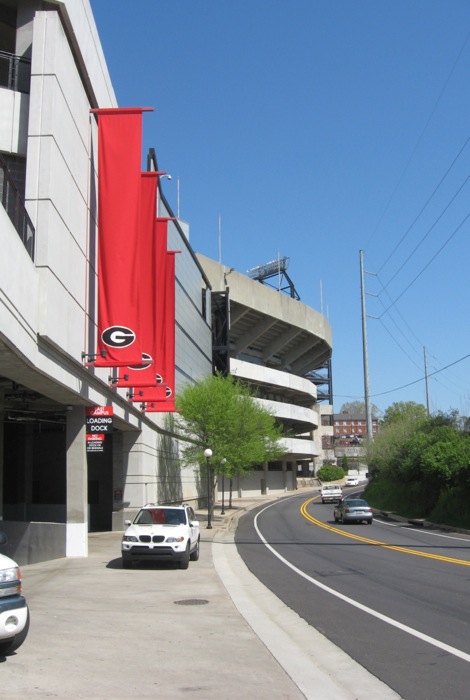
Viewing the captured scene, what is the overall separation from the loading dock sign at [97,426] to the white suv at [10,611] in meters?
14.4

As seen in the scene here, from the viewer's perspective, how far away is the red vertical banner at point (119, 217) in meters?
19.9

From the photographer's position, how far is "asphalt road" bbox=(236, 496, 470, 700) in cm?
752

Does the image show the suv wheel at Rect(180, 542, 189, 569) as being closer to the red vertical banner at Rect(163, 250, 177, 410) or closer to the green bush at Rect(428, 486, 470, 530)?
the red vertical banner at Rect(163, 250, 177, 410)

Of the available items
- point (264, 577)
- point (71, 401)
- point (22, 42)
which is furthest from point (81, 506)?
point (22, 42)

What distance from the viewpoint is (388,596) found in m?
13.0

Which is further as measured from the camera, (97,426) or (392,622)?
(97,426)

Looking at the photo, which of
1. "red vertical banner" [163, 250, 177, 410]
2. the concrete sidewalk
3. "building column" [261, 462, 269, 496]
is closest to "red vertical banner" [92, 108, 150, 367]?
the concrete sidewalk

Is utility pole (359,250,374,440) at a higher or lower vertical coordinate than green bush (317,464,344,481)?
higher

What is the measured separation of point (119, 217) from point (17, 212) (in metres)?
5.32

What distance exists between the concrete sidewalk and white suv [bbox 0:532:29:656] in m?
0.29

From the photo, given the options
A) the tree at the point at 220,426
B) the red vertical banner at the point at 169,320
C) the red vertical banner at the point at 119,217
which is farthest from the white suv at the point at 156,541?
the tree at the point at 220,426

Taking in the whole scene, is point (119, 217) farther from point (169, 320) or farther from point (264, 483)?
point (264, 483)

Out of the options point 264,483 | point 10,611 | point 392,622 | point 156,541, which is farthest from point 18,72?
point 264,483

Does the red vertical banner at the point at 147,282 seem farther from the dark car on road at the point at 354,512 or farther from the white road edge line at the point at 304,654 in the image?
the dark car on road at the point at 354,512
